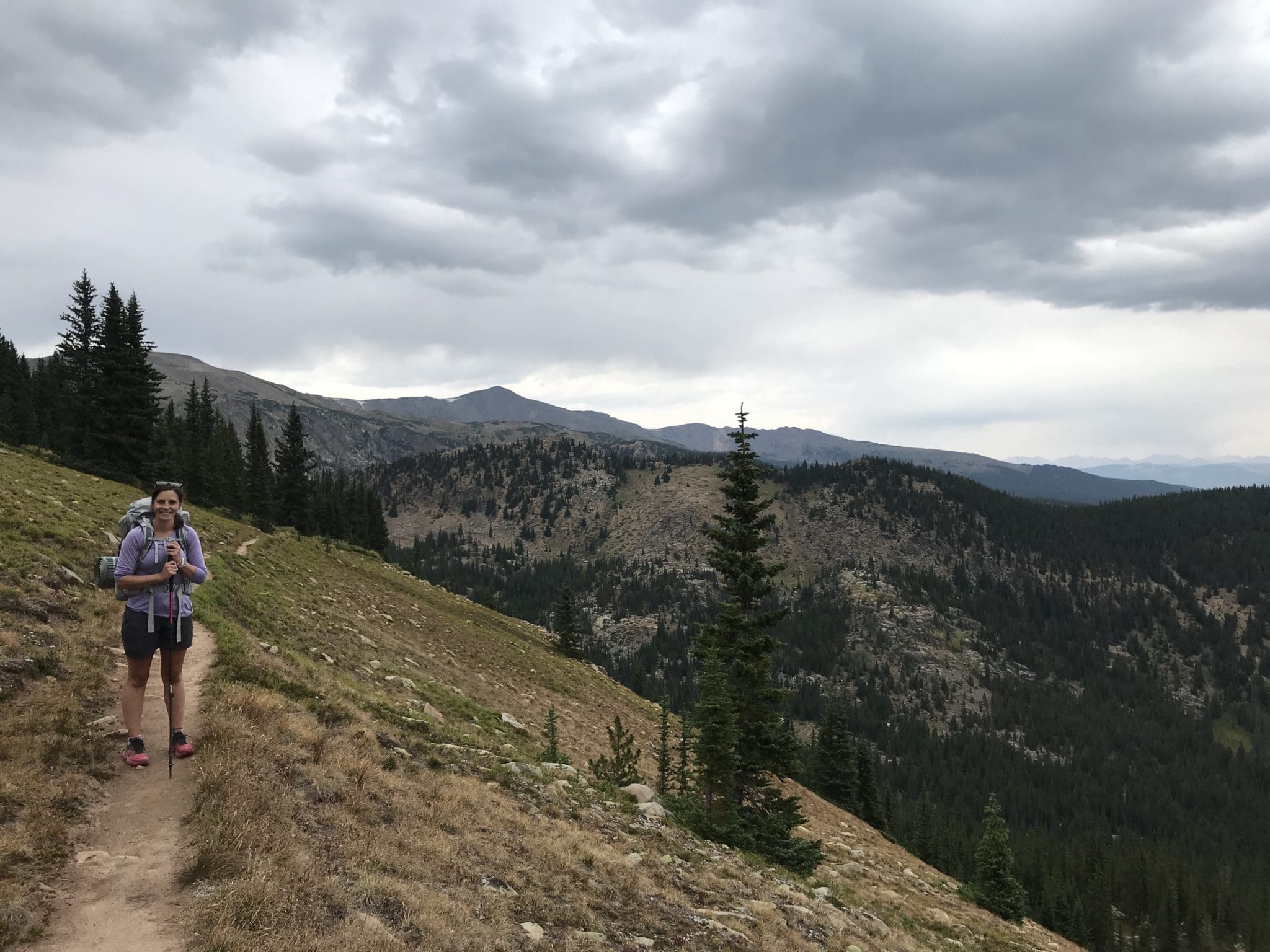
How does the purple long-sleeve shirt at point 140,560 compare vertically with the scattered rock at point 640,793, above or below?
above

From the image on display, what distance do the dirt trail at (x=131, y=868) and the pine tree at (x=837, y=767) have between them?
6649 centimetres

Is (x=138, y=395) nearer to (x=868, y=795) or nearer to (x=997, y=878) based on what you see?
(x=997, y=878)

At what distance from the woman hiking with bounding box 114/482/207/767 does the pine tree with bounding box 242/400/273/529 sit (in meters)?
63.5

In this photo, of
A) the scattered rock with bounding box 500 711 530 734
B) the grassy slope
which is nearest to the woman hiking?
the grassy slope

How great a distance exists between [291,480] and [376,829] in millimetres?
71975

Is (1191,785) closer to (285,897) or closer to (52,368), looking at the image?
(285,897)

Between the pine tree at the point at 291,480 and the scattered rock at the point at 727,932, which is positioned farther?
the pine tree at the point at 291,480

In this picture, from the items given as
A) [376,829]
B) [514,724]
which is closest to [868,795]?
[514,724]

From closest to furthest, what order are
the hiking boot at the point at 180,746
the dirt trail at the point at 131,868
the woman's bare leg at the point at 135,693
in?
1. the dirt trail at the point at 131,868
2. the woman's bare leg at the point at 135,693
3. the hiking boot at the point at 180,746

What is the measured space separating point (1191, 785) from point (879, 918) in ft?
799

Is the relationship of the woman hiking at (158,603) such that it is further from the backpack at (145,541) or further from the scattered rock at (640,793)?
the scattered rock at (640,793)

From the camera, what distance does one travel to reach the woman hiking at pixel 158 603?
28.6 feet

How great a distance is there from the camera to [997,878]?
3023 cm

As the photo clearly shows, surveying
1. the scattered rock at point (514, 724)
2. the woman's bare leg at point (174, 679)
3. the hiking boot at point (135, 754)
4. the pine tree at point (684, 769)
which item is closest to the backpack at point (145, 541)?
the woman's bare leg at point (174, 679)
